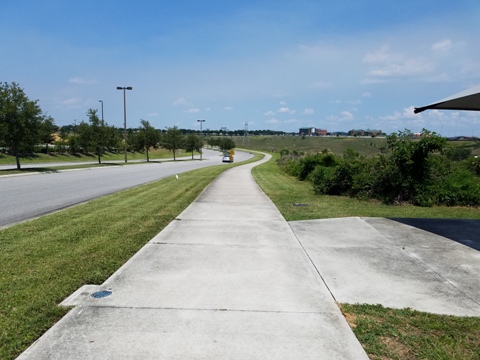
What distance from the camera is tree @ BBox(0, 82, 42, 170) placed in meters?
28.1

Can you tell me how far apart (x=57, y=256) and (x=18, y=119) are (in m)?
27.3

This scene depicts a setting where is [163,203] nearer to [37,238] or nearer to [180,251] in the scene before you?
[37,238]

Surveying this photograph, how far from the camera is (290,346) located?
3162 mm

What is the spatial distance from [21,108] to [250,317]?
30991mm

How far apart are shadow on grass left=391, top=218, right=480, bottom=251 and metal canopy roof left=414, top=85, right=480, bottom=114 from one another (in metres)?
2.45

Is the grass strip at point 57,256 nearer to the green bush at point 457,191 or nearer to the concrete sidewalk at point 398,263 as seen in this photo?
the concrete sidewalk at point 398,263

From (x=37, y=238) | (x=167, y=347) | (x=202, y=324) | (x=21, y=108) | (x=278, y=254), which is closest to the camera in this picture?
(x=167, y=347)

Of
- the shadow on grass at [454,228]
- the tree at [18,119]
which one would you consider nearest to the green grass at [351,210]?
the shadow on grass at [454,228]

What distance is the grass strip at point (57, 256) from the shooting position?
3588mm

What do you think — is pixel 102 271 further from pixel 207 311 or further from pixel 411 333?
pixel 411 333

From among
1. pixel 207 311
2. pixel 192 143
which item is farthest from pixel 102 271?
pixel 192 143

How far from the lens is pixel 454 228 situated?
7.83 m

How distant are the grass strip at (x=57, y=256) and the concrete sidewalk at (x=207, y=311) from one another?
22 cm

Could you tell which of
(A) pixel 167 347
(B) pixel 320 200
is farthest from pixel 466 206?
(A) pixel 167 347
